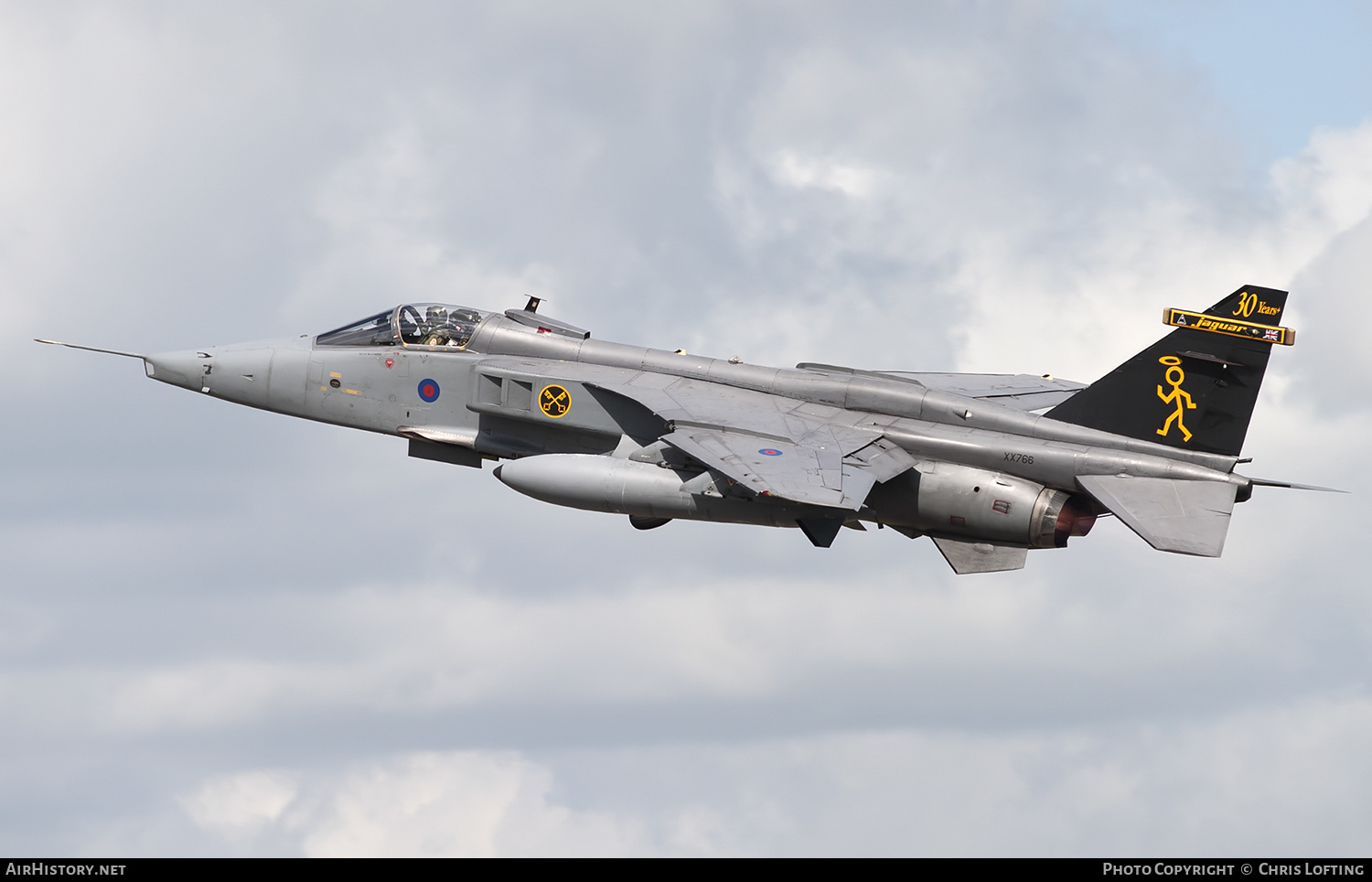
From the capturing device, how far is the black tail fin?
25641mm

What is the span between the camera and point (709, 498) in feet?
85.3

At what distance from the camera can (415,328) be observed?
96.5 feet

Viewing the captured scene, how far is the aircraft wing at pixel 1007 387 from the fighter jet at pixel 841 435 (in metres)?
0.37

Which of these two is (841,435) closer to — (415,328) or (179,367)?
(415,328)

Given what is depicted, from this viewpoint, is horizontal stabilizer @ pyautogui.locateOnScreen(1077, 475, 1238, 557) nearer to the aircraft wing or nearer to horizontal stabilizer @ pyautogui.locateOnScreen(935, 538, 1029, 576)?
horizontal stabilizer @ pyautogui.locateOnScreen(935, 538, 1029, 576)

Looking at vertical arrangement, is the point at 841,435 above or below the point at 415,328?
below

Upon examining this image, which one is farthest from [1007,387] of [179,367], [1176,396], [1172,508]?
[179,367]

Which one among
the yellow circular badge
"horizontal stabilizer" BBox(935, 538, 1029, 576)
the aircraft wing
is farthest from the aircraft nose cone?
"horizontal stabilizer" BBox(935, 538, 1029, 576)

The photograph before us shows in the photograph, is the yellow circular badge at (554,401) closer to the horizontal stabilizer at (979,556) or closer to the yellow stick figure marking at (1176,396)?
the horizontal stabilizer at (979,556)

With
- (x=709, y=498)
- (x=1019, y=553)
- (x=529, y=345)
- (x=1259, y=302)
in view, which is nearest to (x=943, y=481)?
(x=1019, y=553)

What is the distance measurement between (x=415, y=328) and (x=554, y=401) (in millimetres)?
3038

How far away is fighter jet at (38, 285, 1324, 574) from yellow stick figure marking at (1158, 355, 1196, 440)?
0.02m
